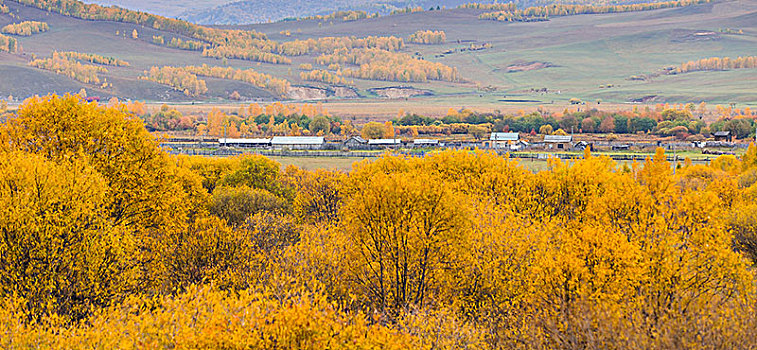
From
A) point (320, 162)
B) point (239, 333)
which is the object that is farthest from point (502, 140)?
point (239, 333)

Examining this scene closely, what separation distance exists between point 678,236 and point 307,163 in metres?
103

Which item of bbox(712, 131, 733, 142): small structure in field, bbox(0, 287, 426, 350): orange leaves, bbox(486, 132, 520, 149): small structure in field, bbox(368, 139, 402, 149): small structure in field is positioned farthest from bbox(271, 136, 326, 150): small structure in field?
bbox(0, 287, 426, 350): orange leaves

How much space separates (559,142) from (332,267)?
145232 mm

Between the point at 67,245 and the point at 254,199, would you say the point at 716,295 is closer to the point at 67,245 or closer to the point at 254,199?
the point at 67,245

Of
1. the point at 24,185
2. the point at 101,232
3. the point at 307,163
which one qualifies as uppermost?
the point at 24,185

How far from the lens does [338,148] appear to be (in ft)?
548

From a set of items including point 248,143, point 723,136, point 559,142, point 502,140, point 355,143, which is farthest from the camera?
point 723,136

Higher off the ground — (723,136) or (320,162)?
(723,136)

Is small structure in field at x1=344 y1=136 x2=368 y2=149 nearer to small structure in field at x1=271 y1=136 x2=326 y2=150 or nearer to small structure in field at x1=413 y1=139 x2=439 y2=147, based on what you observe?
small structure in field at x1=271 y1=136 x2=326 y2=150

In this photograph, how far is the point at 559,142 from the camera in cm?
17412

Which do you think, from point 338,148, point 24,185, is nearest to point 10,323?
point 24,185

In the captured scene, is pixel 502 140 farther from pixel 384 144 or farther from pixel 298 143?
pixel 298 143

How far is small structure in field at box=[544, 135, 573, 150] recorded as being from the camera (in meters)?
169

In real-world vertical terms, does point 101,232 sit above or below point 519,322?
above
